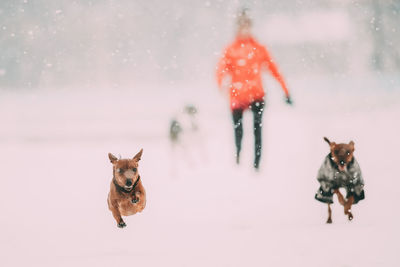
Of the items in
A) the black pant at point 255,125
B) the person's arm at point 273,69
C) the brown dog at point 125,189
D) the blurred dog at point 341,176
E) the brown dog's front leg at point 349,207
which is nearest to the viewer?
the brown dog at point 125,189

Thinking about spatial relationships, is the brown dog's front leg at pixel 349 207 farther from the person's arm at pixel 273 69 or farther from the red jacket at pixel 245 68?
the red jacket at pixel 245 68

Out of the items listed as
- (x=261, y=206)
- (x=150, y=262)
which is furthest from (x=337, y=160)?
(x=150, y=262)

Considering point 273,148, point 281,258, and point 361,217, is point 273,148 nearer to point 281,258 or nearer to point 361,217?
point 361,217

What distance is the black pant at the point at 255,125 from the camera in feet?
24.0

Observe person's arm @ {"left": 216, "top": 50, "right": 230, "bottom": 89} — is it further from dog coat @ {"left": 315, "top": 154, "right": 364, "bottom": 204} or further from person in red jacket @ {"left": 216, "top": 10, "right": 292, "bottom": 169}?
dog coat @ {"left": 315, "top": 154, "right": 364, "bottom": 204}

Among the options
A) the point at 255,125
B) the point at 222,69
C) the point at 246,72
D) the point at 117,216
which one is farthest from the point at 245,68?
the point at 117,216

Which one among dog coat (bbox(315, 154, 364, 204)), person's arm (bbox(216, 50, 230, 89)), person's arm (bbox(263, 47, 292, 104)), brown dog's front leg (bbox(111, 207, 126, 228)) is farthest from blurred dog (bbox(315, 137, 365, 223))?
person's arm (bbox(216, 50, 230, 89))

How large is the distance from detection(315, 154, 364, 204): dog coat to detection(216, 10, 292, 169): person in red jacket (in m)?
2.33

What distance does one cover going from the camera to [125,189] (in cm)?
467

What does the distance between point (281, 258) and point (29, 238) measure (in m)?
2.45

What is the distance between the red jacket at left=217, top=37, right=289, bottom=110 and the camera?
7.31 m

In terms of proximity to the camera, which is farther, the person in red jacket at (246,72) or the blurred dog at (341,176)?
the person in red jacket at (246,72)

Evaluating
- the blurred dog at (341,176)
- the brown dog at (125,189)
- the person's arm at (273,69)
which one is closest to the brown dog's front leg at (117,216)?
the brown dog at (125,189)

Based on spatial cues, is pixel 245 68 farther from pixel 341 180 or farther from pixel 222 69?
pixel 341 180
